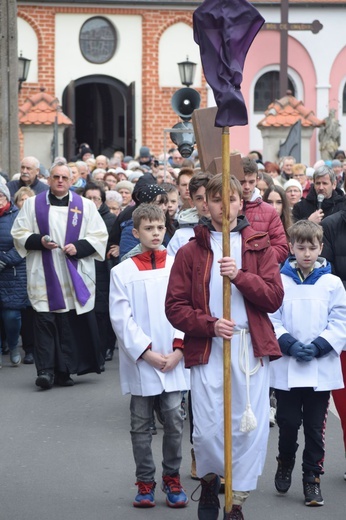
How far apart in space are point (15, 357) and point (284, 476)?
5.83 meters

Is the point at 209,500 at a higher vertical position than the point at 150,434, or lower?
lower

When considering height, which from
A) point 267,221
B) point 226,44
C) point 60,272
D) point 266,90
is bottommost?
point 60,272

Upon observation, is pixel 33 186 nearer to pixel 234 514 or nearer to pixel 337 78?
pixel 234 514

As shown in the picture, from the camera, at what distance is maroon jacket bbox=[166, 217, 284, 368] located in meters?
6.41

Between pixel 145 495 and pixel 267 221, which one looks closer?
pixel 145 495

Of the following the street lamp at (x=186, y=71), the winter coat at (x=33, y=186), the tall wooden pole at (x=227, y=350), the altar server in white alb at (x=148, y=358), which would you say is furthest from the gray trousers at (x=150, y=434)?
the street lamp at (x=186, y=71)

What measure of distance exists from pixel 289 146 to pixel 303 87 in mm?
13830

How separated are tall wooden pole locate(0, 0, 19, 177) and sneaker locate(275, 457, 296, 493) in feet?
37.9

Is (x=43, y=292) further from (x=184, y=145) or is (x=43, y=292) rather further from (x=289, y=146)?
(x=289, y=146)

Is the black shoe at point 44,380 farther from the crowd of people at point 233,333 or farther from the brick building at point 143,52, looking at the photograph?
the brick building at point 143,52

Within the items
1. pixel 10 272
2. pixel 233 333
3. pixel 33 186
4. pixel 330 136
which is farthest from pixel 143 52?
pixel 233 333

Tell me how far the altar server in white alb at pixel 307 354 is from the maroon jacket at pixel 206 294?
35.2 inches

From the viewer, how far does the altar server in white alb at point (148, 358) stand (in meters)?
7.39

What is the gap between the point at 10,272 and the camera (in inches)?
517
